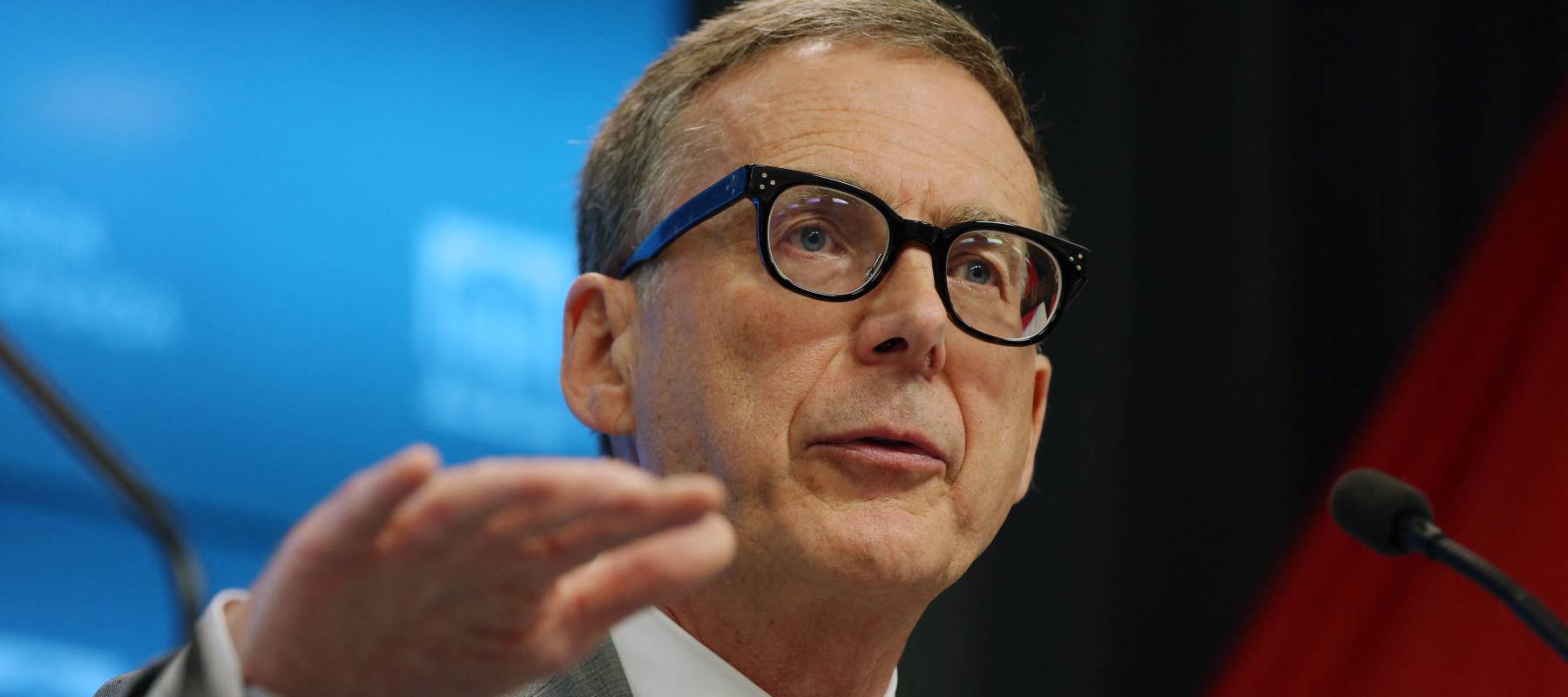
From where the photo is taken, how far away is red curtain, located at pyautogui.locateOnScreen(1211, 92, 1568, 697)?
259cm

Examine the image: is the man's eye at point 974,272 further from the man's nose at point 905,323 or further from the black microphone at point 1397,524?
the black microphone at point 1397,524

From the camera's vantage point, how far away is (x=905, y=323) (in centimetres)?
144

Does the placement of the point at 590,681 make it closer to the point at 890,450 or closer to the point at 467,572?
the point at 890,450

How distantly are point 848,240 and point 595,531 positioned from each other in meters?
0.79

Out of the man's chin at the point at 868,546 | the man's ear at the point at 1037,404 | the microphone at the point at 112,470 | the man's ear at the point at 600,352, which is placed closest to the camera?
the microphone at the point at 112,470

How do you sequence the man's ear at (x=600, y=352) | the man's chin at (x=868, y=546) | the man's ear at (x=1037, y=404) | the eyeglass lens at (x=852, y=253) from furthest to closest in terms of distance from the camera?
the man's ear at (x=1037, y=404) → the man's ear at (x=600, y=352) → the eyeglass lens at (x=852, y=253) → the man's chin at (x=868, y=546)

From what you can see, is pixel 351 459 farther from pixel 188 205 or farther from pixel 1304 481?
pixel 1304 481

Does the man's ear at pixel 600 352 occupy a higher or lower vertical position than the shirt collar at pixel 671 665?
higher

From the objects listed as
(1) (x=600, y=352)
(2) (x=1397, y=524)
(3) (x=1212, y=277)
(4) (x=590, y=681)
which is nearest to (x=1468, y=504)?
(3) (x=1212, y=277)

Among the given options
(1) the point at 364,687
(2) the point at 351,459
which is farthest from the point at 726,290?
(2) the point at 351,459

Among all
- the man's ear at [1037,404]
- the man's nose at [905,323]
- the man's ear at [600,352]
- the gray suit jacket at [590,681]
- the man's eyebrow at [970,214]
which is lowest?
the gray suit jacket at [590,681]

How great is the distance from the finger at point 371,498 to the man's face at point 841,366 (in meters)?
0.68

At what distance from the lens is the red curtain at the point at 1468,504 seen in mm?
2592

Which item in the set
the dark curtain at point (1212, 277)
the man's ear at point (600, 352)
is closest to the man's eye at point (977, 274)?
the man's ear at point (600, 352)
